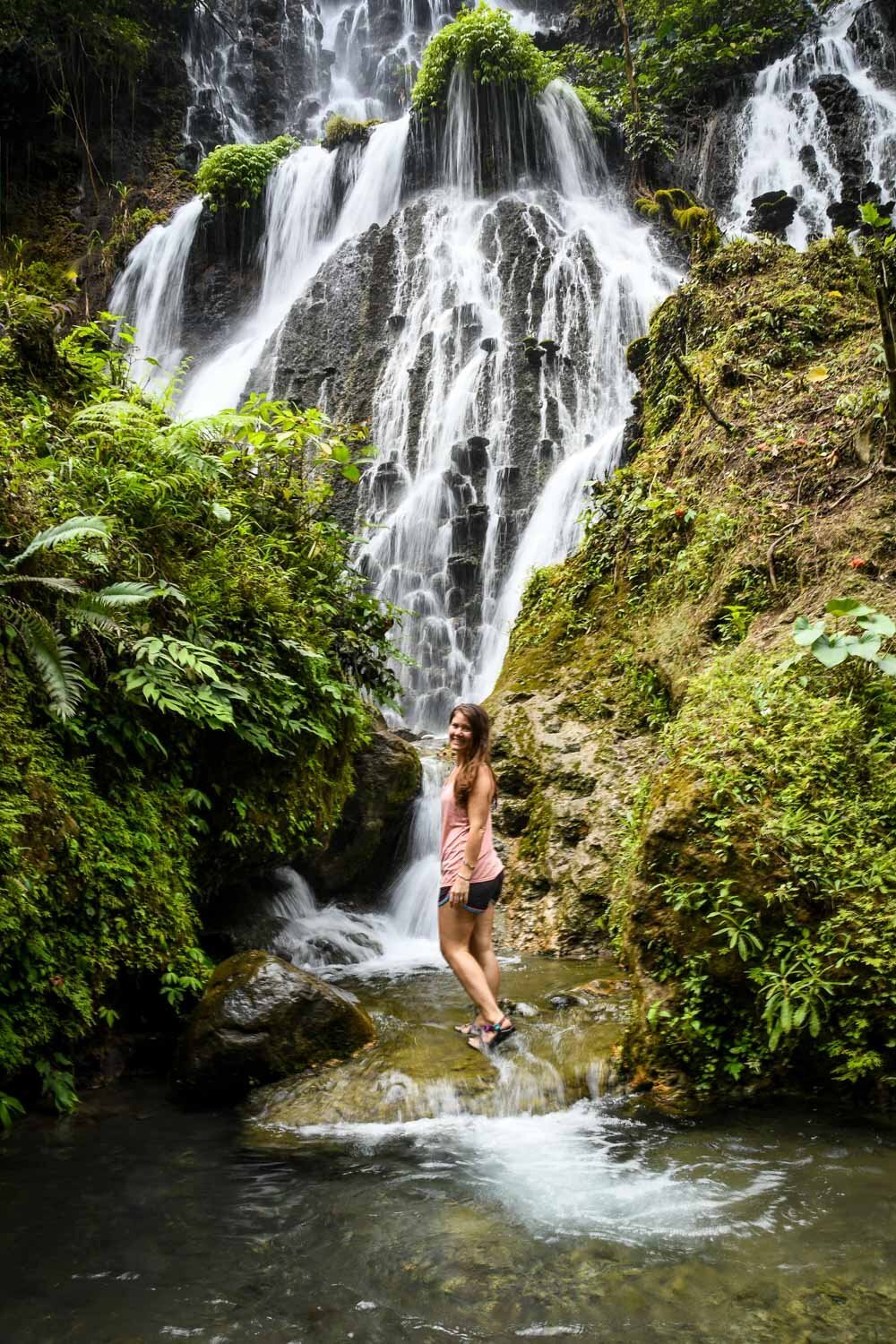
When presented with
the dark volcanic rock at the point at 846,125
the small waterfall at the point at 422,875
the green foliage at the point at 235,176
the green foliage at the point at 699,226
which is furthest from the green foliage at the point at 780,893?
the green foliage at the point at 235,176

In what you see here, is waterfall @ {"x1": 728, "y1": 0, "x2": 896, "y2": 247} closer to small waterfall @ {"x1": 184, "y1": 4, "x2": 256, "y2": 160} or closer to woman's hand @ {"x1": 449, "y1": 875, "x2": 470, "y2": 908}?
small waterfall @ {"x1": 184, "y1": 4, "x2": 256, "y2": 160}

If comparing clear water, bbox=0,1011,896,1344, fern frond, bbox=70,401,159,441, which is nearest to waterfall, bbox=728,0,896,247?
fern frond, bbox=70,401,159,441

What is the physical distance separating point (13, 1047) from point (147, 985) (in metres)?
1.09

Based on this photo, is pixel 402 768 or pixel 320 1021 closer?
pixel 320 1021

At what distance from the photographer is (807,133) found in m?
21.2

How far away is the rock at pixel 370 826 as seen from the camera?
8023 mm

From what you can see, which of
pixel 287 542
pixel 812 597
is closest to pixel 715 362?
pixel 812 597

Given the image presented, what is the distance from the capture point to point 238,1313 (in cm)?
280

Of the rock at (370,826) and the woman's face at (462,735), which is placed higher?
the woman's face at (462,735)

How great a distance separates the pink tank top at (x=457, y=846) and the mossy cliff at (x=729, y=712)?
826mm

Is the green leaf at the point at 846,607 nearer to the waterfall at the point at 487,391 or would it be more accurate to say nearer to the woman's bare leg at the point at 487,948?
the woman's bare leg at the point at 487,948

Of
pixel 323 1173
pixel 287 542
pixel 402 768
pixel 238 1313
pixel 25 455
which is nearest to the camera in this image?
pixel 238 1313

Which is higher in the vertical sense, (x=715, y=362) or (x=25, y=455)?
(x=715, y=362)

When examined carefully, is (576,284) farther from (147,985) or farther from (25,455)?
(147,985)
